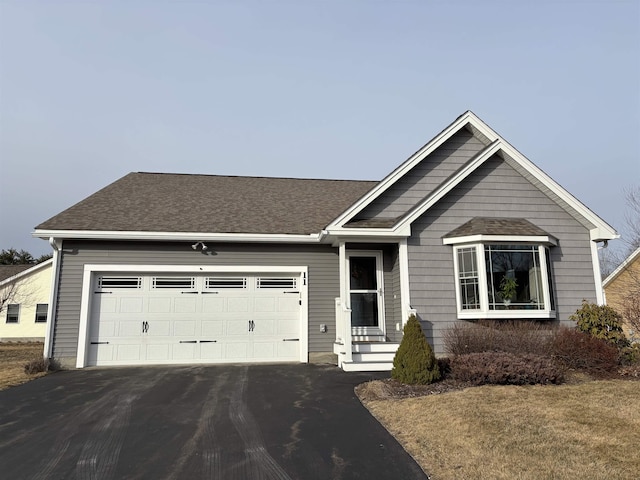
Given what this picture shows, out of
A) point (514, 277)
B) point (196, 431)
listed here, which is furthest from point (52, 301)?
point (514, 277)

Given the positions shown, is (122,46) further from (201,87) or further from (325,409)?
(325,409)

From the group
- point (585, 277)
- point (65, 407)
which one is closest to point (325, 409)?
point (65, 407)

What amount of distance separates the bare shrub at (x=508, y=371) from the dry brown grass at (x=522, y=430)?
13.1 inches

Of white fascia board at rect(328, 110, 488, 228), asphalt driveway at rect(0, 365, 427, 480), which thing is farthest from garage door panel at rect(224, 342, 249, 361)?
white fascia board at rect(328, 110, 488, 228)

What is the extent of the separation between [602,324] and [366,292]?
5.53m

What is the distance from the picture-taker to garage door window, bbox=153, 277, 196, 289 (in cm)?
1162

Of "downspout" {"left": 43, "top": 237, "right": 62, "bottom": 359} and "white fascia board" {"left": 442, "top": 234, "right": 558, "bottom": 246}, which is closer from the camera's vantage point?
"white fascia board" {"left": 442, "top": 234, "right": 558, "bottom": 246}

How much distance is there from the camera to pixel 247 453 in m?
4.86

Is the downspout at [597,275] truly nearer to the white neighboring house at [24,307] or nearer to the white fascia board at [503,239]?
the white fascia board at [503,239]

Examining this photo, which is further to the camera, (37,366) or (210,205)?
(210,205)

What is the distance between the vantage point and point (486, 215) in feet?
35.8

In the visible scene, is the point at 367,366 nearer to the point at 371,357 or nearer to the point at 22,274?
the point at 371,357

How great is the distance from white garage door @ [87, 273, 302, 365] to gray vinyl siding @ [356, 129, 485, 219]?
3494mm

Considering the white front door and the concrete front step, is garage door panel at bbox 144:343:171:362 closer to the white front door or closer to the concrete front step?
the concrete front step
